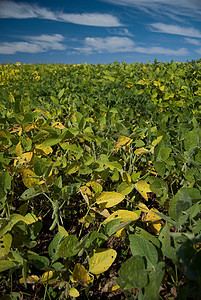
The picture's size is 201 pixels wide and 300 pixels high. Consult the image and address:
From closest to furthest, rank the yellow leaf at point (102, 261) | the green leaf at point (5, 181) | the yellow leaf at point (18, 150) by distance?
the yellow leaf at point (102, 261) < the green leaf at point (5, 181) < the yellow leaf at point (18, 150)

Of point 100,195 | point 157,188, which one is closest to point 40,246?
point 100,195

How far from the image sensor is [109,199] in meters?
1.21

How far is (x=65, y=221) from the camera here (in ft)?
5.87

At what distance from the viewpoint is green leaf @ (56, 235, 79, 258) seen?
3.17 ft

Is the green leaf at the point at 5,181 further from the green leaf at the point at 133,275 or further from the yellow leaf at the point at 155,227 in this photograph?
the yellow leaf at the point at 155,227

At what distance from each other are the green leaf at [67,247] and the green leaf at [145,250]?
26cm

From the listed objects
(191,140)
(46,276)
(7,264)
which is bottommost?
(46,276)

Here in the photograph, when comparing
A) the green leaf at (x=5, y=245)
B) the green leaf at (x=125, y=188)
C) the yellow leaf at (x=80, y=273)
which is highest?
the green leaf at (x=125, y=188)

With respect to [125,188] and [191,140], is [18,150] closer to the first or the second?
[125,188]

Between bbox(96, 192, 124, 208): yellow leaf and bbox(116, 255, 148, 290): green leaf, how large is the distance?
425mm

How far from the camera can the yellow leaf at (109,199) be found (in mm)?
1196

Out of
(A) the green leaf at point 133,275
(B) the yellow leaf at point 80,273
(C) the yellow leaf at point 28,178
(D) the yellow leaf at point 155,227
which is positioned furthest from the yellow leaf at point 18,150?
(A) the green leaf at point 133,275

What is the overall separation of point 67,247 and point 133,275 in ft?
1.05

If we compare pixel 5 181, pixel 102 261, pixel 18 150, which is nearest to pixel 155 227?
pixel 102 261
